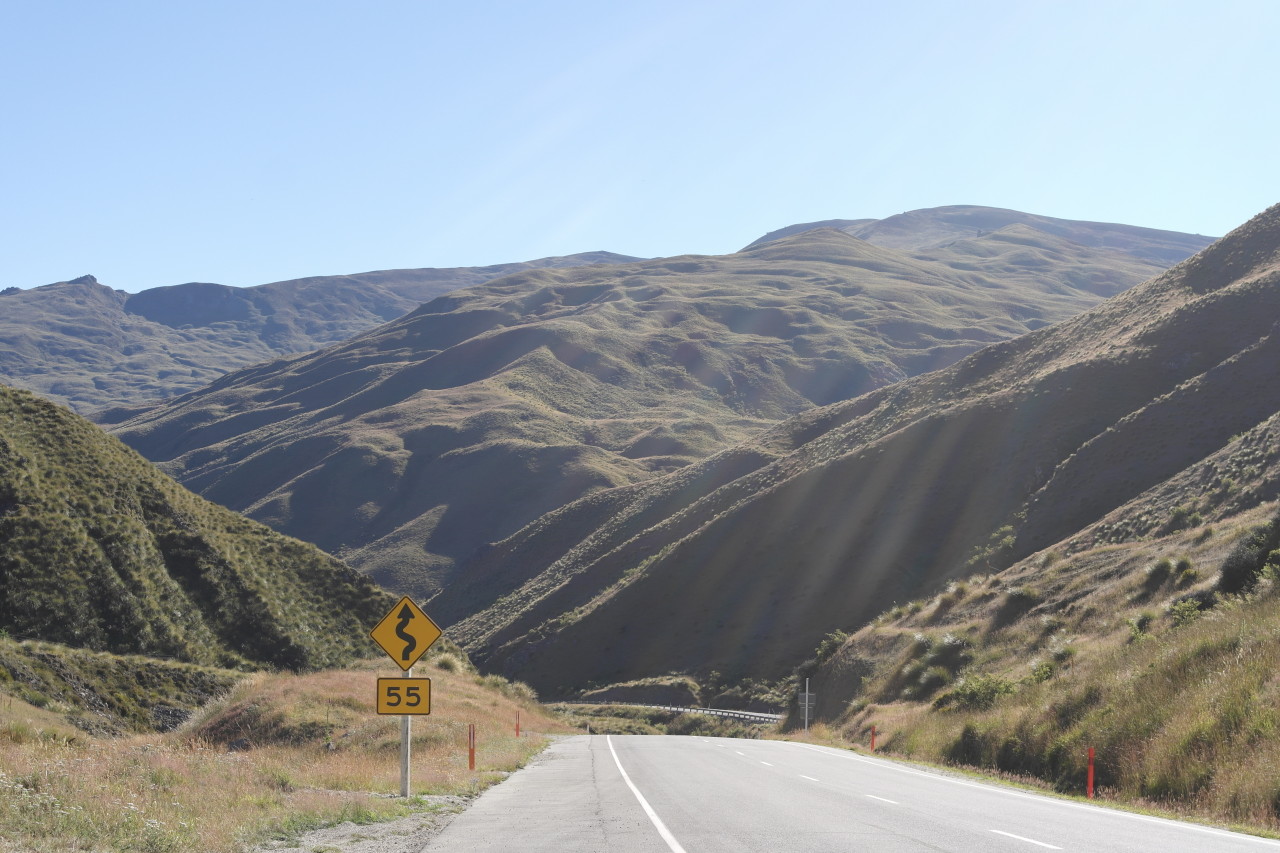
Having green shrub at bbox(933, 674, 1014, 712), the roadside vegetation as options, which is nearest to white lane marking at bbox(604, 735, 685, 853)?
the roadside vegetation

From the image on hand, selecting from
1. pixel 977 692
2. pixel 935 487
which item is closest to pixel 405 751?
pixel 977 692

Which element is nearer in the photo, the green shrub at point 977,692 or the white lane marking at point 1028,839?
the white lane marking at point 1028,839

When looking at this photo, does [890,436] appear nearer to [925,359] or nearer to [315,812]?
[315,812]

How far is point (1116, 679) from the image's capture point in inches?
703

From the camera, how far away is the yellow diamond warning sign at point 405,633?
1283cm

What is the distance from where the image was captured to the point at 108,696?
2564cm

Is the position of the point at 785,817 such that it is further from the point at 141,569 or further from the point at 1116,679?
the point at 141,569

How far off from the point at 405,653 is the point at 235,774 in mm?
2363

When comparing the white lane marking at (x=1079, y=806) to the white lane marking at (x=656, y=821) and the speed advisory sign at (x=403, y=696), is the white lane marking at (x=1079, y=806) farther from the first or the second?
the speed advisory sign at (x=403, y=696)

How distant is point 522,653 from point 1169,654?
5739cm

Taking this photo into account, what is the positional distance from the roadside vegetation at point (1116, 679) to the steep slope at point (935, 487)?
1677cm

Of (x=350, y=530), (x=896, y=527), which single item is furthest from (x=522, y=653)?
(x=350, y=530)

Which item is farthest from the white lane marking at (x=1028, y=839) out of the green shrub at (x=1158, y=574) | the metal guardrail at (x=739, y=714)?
the metal guardrail at (x=739, y=714)

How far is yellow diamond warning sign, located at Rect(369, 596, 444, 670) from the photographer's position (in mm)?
12828
